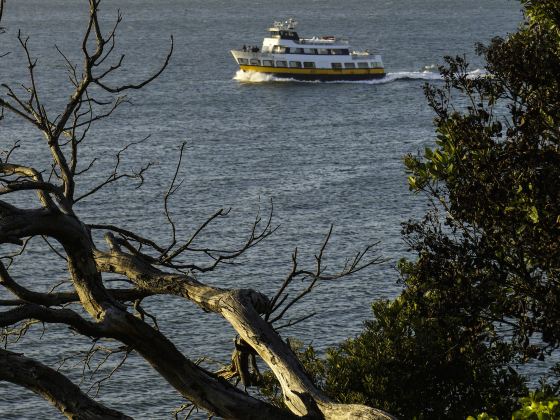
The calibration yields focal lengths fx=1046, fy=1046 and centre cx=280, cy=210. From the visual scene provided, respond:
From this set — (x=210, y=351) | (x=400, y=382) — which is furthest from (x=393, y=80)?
(x=400, y=382)

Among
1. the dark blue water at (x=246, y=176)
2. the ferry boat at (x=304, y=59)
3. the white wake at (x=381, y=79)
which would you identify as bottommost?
the dark blue water at (x=246, y=176)

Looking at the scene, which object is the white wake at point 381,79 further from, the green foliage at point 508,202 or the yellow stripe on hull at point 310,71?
the green foliage at point 508,202

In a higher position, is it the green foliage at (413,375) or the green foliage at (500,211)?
the green foliage at (500,211)

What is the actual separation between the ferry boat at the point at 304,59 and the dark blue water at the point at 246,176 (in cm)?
192

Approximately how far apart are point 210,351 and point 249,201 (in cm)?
2948

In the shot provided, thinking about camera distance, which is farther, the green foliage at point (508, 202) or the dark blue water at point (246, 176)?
the dark blue water at point (246, 176)

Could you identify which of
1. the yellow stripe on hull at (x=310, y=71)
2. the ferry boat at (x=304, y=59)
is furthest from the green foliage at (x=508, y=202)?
the ferry boat at (x=304, y=59)

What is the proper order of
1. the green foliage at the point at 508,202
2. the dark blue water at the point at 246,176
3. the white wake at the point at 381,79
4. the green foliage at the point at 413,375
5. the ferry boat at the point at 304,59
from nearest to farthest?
1. the green foliage at the point at 508,202
2. the green foliage at the point at 413,375
3. the dark blue water at the point at 246,176
4. the white wake at the point at 381,79
5. the ferry boat at the point at 304,59

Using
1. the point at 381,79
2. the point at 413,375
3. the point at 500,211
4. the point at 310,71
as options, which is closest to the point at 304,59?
the point at 310,71

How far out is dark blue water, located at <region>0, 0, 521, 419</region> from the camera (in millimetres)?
53281

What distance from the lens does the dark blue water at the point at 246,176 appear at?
53281mm

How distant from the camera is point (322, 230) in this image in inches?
2844

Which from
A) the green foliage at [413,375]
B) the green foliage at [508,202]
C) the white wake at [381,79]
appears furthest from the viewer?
the white wake at [381,79]

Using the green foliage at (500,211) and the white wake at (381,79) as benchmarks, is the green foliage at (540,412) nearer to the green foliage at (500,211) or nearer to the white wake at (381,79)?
the green foliage at (500,211)
